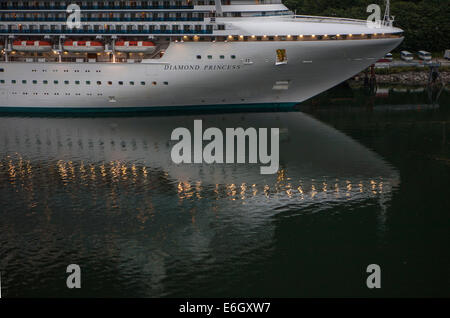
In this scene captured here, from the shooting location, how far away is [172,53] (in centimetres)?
6738

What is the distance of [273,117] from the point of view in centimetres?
6700

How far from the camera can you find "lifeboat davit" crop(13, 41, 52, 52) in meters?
69.6

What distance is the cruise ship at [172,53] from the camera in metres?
66.9

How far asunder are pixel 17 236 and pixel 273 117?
3632cm

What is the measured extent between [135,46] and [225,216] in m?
35.2

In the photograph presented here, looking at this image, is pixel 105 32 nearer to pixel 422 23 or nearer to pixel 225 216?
pixel 225 216

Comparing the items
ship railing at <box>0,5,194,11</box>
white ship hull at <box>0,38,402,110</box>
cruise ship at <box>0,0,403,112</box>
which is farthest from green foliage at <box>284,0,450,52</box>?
ship railing at <box>0,5,194,11</box>

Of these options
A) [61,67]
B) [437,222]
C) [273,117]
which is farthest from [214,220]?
[61,67]

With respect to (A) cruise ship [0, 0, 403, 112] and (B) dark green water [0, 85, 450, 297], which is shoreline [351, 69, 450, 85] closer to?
(A) cruise ship [0, 0, 403, 112]

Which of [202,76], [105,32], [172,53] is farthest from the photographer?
[105,32]

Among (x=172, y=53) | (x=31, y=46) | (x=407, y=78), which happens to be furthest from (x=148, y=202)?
(x=407, y=78)

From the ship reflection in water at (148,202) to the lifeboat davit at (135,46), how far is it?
10414mm

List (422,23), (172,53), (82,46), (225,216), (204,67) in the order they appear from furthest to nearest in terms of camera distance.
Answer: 1. (422,23)
2. (82,46)
3. (172,53)
4. (204,67)
5. (225,216)

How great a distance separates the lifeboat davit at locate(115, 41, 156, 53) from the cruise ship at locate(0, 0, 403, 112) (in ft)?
0.34
